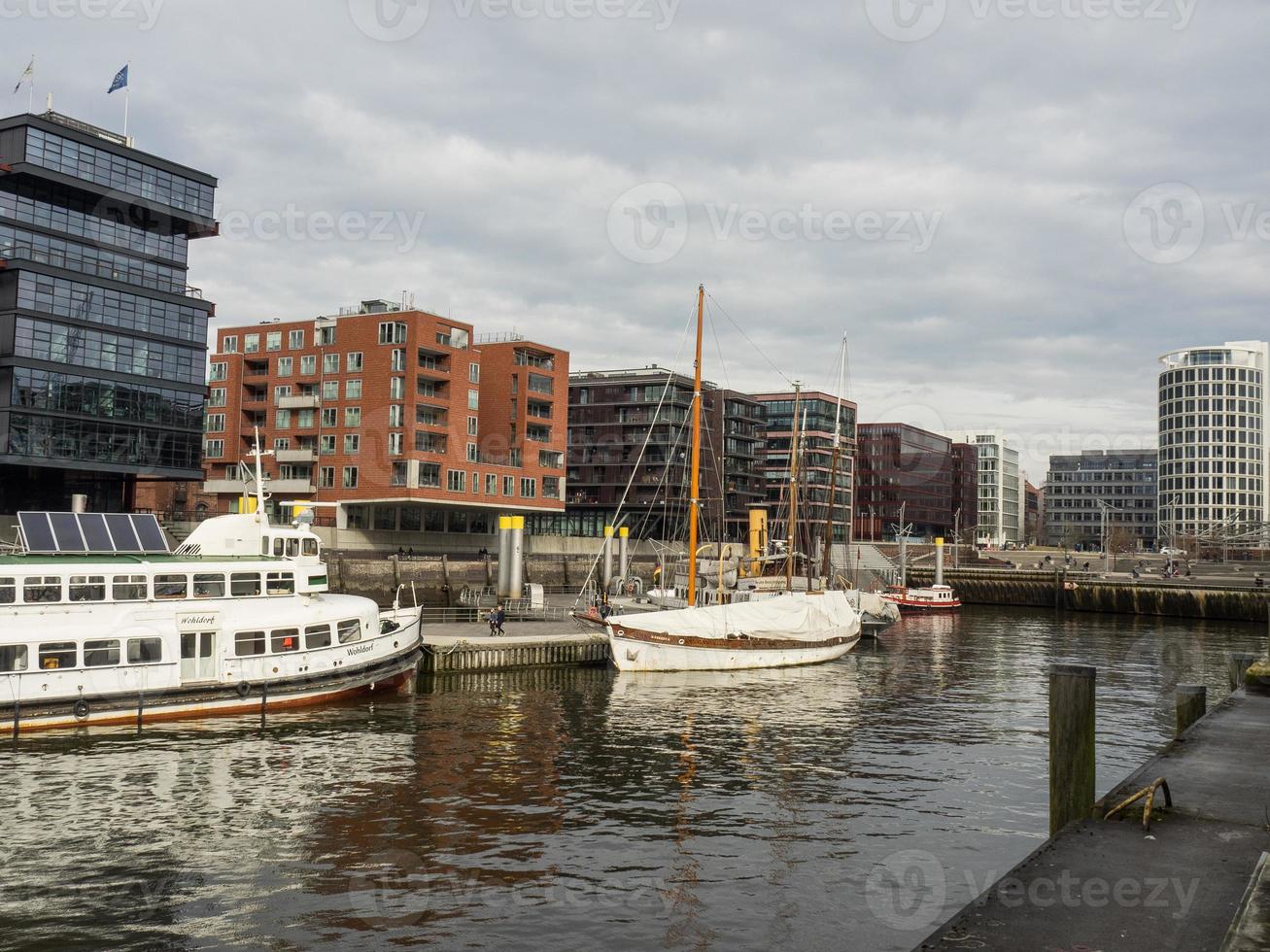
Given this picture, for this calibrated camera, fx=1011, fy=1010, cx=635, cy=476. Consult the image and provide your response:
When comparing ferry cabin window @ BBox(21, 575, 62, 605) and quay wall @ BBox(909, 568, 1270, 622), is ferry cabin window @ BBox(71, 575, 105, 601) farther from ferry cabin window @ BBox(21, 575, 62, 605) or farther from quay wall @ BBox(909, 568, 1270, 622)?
quay wall @ BBox(909, 568, 1270, 622)

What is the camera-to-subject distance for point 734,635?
178 feet

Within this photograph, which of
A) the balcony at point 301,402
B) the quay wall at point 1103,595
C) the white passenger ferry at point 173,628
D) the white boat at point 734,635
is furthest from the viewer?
the balcony at point 301,402

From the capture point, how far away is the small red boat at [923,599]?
103625 millimetres

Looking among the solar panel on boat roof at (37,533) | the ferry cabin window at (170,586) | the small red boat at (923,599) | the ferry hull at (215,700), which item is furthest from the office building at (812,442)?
the solar panel on boat roof at (37,533)

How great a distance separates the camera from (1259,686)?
88.5 ft

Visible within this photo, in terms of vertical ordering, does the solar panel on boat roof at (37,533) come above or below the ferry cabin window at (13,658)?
above

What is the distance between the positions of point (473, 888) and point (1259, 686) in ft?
69.6

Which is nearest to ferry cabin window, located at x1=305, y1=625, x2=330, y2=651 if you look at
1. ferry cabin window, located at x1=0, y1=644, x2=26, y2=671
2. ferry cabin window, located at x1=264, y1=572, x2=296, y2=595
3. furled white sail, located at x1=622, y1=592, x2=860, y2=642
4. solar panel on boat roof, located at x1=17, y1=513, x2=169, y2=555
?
ferry cabin window, located at x1=264, y1=572, x2=296, y2=595

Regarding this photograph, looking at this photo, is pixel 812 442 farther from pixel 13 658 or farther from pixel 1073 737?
pixel 1073 737

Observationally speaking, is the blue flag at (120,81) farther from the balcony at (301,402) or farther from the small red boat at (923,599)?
the small red boat at (923,599)

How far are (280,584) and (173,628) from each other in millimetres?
4906

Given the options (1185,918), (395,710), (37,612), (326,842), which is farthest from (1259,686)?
(37,612)

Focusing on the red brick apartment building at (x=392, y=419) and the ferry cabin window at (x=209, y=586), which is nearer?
the ferry cabin window at (x=209, y=586)

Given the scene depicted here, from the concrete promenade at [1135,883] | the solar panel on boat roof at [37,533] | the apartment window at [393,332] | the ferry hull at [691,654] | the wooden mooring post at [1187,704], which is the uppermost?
the apartment window at [393,332]
